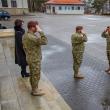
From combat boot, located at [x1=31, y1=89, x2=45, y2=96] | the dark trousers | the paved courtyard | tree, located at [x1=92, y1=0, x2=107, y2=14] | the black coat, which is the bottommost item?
the paved courtyard

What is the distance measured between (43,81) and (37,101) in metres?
1.57

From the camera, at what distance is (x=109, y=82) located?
303 inches

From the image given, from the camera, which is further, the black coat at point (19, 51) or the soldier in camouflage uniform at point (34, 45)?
the black coat at point (19, 51)

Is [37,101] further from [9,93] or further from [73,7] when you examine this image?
[73,7]

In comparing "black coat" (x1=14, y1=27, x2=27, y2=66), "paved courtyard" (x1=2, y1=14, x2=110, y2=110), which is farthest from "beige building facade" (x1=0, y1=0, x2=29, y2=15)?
"black coat" (x1=14, y1=27, x2=27, y2=66)

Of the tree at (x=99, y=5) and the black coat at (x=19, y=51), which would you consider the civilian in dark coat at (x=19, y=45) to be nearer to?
the black coat at (x=19, y=51)

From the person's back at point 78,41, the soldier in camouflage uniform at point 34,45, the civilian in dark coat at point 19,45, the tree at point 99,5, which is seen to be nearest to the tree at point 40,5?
the tree at point 99,5

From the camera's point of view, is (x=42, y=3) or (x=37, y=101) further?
(x=42, y=3)

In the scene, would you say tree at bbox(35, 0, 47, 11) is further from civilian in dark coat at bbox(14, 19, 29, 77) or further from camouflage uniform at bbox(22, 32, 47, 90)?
camouflage uniform at bbox(22, 32, 47, 90)

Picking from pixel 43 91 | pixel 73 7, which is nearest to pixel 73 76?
pixel 43 91

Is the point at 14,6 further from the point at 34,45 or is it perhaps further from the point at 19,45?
the point at 34,45

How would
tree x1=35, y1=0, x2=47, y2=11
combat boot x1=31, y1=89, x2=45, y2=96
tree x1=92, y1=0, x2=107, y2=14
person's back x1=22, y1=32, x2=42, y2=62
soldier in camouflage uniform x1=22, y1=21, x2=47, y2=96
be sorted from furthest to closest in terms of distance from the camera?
tree x1=35, y1=0, x2=47, y2=11 < tree x1=92, y1=0, x2=107, y2=14 < combat boot x1=31, y1=89, x2=45, y2=96 < person's back x1=22, y1=32, x2=42, y2=62 < soldier in camouflage uniform x1=22, y1=21, x2=47, y2=96

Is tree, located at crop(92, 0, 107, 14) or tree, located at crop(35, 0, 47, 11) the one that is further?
tree, located at crop(35, 0, 47, 11)

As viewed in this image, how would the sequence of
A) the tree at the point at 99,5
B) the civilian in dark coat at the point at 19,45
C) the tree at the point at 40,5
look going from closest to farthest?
the civilian in dark coat at the point at 19,45
the tree at the point at 99,5
the tree at the point at 40,5
